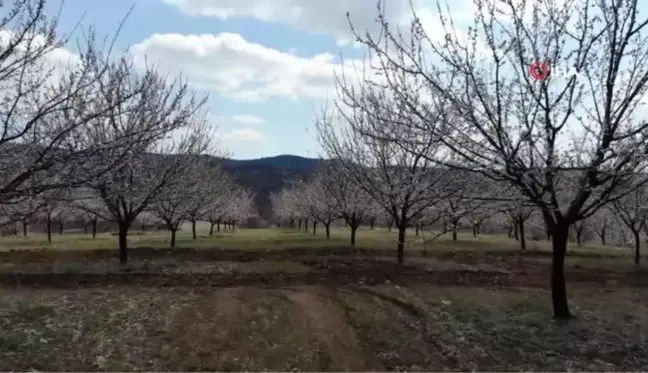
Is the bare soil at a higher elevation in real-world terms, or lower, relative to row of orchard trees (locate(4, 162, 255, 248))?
lower

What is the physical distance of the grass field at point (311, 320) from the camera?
8195mm

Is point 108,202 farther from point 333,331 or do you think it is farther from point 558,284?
point 558,284

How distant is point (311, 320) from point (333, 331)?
79 centimetres

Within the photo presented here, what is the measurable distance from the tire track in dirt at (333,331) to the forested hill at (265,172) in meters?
107

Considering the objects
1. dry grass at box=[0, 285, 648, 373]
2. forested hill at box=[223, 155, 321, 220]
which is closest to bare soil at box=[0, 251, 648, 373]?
dry grass at box=[0, 285, 648, 373]

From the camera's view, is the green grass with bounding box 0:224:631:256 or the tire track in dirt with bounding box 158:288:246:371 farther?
the green grass with bounding box 0:224:631:256

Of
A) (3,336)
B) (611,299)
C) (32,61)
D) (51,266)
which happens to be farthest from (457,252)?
(32,61)

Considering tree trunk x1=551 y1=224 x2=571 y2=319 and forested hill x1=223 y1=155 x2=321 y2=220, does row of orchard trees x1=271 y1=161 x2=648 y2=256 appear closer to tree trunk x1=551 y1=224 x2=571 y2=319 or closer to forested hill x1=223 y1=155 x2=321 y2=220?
tree trunk x1=551 y1=224 x2=571 y2=319

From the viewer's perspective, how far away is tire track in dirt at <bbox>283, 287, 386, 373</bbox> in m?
8.17

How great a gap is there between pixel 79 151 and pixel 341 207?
71.0ft

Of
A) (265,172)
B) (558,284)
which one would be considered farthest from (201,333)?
(265,172)

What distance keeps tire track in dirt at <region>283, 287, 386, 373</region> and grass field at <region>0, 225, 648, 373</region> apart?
3 centimetres

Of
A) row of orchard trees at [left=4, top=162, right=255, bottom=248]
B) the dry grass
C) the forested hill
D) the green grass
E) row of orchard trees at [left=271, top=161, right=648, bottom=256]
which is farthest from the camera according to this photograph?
the forested hill

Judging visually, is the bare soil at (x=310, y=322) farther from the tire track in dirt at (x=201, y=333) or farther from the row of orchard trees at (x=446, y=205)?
the row of orchard trees at (x=446, y=205)
